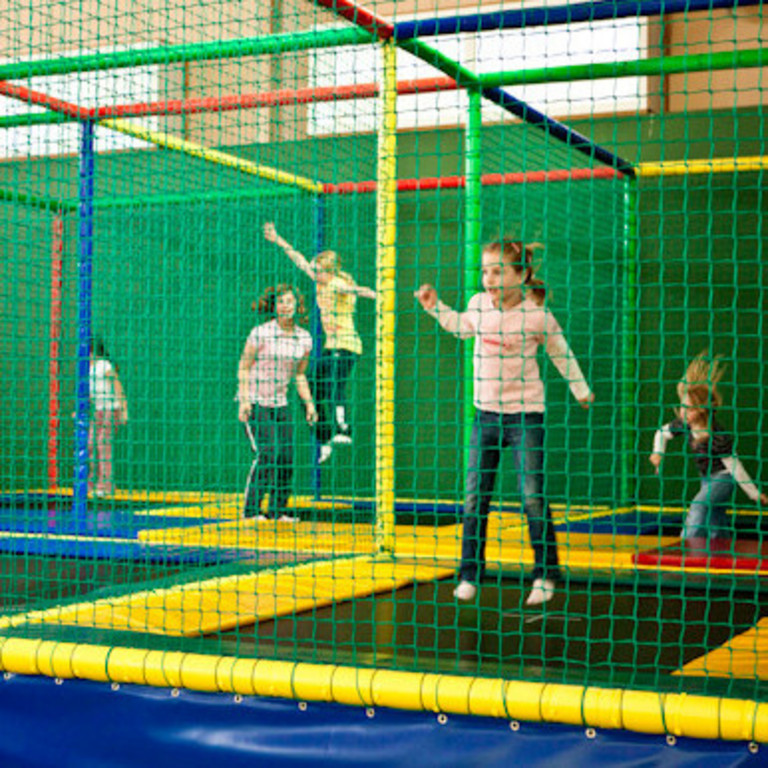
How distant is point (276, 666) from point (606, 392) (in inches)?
172

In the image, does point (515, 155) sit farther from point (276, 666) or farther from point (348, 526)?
point (276, 666)

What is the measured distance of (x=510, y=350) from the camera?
3.22 m

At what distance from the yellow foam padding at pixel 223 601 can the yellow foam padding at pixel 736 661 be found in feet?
2.15

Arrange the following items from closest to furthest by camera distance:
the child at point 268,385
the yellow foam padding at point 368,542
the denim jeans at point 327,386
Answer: the yellow foam padding at point 368,542
the child at point 268,385
the denim jeans at point 327,386

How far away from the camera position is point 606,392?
622 cm

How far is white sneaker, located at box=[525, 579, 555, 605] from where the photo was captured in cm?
306

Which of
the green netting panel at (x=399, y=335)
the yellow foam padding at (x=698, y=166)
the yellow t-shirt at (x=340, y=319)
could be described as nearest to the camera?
the green netting panel at (x=399, y=335)

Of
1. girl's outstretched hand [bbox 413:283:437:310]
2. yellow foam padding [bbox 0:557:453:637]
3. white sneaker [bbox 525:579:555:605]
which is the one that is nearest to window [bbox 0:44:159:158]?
girl's outstretched hand [bbox 413:283:437:310]

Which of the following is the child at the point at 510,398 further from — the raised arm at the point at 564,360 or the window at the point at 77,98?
the window at the point at 77,98

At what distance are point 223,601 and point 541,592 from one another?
884 millimetres

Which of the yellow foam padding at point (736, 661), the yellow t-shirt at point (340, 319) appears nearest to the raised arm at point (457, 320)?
the yellow foam padding at point (736, 661)

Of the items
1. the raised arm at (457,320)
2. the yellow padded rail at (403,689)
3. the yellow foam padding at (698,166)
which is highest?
the yellow foam padding at (698,166)

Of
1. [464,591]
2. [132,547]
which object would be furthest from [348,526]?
[464,591]

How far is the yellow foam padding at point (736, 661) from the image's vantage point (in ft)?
7.33
